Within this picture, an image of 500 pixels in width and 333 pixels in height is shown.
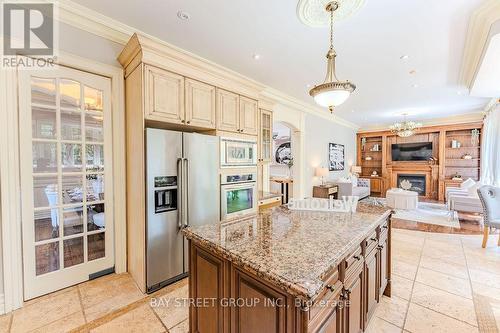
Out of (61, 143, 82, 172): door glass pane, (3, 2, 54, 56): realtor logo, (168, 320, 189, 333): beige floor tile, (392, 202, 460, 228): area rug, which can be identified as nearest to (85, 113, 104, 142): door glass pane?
(61, 143, 82, 172): door glass pane

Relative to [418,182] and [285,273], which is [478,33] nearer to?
[285,273]

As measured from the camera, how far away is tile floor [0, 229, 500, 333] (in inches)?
71.5

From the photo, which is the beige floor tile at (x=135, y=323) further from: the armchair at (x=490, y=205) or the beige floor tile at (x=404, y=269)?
the armchair at (x=490, y=205)

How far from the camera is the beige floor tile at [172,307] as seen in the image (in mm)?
1903

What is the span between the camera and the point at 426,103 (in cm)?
555

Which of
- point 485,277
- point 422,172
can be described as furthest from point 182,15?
point 422,172

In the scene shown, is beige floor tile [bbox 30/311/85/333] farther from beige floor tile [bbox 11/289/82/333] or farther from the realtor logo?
the realtor logo

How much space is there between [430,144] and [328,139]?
4.16m

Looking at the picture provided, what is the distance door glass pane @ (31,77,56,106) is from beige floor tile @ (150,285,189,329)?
2.29 m

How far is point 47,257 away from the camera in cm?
217

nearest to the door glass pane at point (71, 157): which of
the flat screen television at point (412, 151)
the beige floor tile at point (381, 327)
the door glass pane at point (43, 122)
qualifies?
the door glass pane at point (43, 122)

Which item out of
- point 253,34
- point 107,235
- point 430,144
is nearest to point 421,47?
point 253,34

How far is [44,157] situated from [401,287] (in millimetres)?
4078

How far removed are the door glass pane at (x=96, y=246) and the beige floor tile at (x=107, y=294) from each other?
27cm
